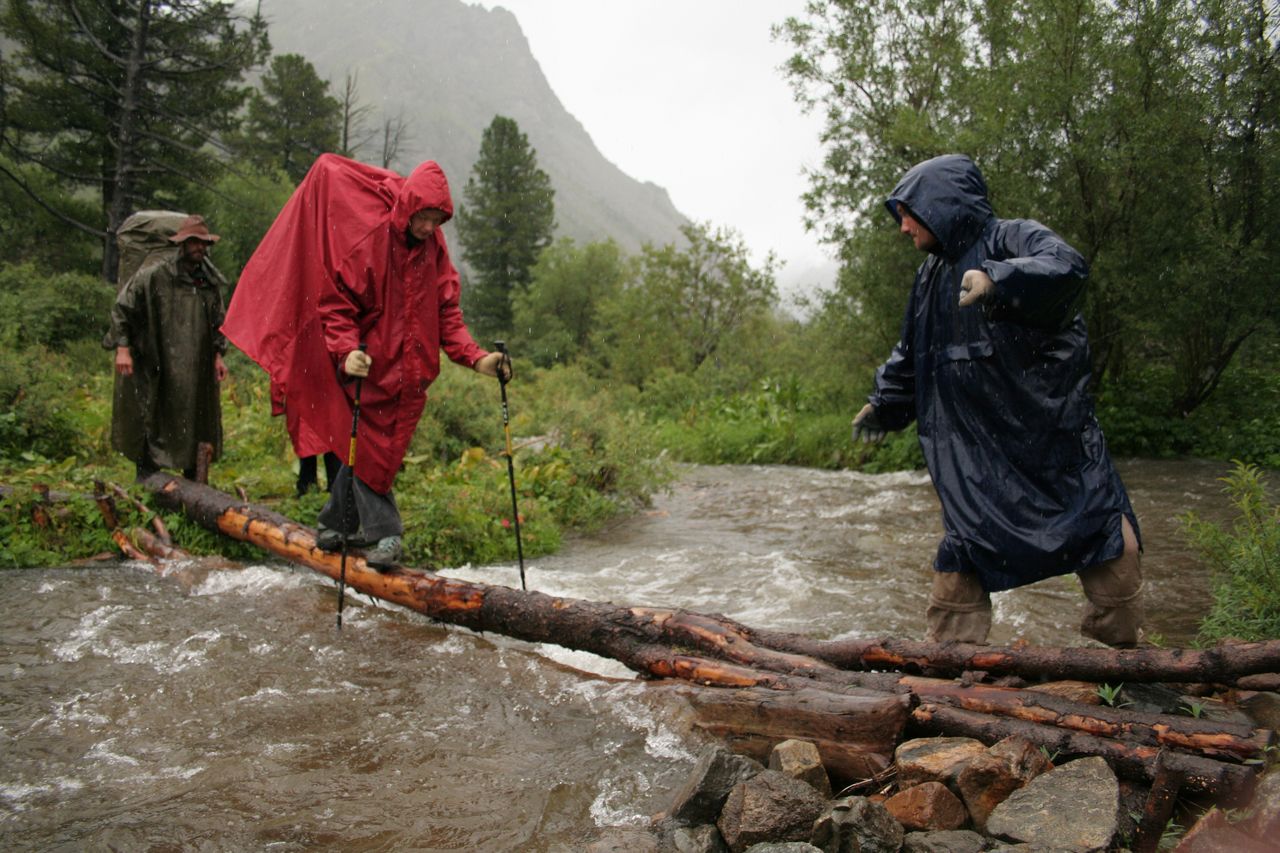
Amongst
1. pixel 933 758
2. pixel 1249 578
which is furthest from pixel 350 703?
pixel 1249 578

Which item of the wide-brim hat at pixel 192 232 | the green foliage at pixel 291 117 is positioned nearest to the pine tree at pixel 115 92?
the wide-brim hat at pixel 192 232

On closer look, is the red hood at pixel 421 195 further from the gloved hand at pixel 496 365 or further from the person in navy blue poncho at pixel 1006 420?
the person in navy blue poncho at pixel 1006 420

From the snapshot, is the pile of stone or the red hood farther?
the red hood

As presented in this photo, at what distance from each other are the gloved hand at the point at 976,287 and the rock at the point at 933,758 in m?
1.52

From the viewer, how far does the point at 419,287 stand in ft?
16.6

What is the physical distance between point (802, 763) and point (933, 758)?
43 centimetres

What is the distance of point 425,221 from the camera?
15.9 ft

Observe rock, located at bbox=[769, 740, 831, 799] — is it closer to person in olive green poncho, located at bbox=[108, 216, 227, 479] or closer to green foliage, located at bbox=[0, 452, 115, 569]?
green foliage, located at bbox=[0, 452, 115, 569]

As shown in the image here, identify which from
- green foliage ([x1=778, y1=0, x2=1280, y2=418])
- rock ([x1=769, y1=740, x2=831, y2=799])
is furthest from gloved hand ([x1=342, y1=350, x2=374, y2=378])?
green foliage ([x1=778, y1=0, x2=1280, y2=418])

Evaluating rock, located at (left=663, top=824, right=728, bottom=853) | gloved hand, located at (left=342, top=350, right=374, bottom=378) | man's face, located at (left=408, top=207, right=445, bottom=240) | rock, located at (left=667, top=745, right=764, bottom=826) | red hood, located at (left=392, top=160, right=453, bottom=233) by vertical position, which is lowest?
rock, located at (left=663, top=824, right=728, bottom=853)

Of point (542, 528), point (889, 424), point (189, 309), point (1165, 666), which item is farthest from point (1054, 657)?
point (189, 309)

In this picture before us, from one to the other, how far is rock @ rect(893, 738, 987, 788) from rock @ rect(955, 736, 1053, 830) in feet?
0.18

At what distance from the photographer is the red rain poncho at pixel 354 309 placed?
16.0 ft

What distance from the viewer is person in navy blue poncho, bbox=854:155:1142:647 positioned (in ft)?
10.4
